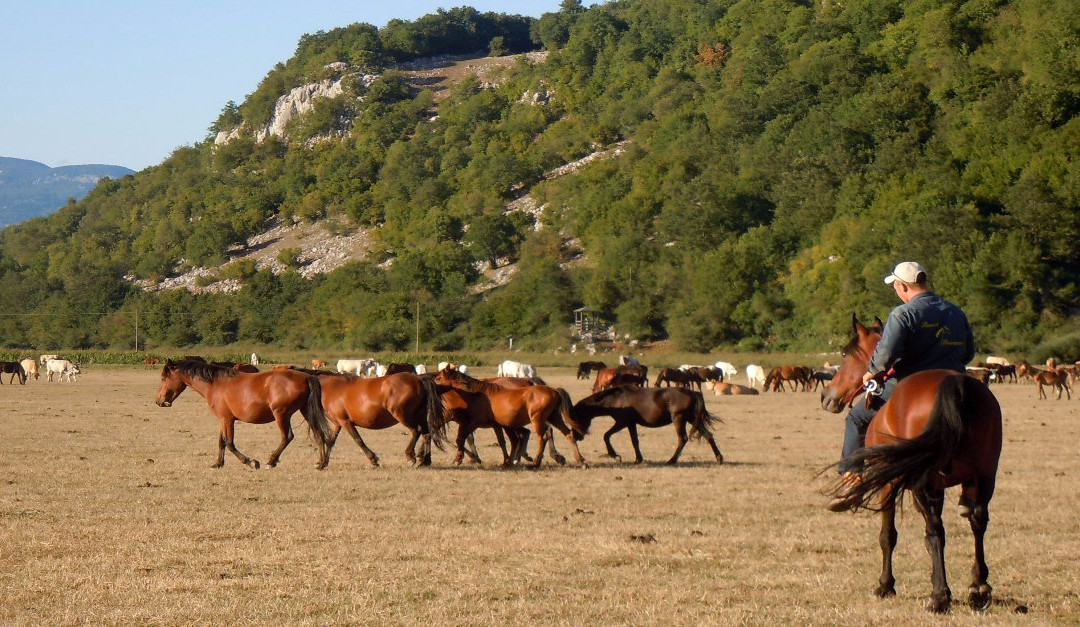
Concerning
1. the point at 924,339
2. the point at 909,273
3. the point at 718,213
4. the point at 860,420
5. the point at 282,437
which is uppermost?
the point at 718,213

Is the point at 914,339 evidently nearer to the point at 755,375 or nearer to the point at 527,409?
the point at 527,409

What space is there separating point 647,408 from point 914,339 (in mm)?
10310

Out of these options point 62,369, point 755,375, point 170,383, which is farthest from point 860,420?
point 62,369

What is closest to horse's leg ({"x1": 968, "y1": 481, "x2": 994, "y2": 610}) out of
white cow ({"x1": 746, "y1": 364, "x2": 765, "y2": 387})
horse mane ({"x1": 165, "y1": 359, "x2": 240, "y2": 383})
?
horse mane ({"x1": 165, "y1": 359, "x2": 240, "y2": 383})

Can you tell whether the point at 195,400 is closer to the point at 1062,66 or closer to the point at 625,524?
the point at 625,524

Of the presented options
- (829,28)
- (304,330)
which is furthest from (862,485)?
(829,28)

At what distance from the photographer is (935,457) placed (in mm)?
8227

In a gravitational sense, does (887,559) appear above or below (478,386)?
below

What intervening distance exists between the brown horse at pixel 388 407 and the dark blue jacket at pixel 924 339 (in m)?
9.09

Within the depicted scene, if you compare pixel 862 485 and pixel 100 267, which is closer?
pixel 862 485

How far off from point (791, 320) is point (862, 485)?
282 ft

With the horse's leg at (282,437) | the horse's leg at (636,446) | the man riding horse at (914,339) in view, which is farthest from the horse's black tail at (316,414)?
the man riding horse at (914,339)

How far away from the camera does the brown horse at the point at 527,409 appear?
17.7 meters

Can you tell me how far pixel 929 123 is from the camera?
107 metres
